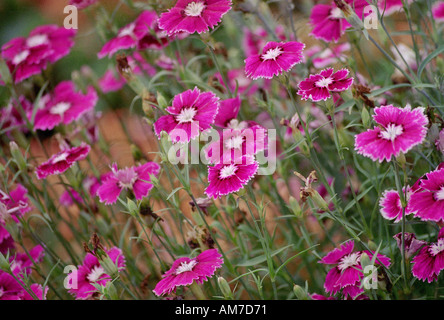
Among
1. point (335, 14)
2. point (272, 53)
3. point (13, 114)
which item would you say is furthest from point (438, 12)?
point (13, 114)

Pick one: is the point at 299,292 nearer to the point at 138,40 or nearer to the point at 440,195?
the point at 440,195

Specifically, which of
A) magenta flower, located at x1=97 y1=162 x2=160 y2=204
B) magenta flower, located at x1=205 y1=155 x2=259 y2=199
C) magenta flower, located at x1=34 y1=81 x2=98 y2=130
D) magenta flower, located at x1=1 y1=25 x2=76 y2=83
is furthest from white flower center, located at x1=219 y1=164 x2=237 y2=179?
magenta flower, located at x1=1 y1=25 x2=76 y2=83

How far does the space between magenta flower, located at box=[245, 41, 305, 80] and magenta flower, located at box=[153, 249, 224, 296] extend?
0.32 metres

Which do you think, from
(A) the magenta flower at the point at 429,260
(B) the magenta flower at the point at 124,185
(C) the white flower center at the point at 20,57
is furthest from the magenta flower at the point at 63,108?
(A) the magenta flower at the point at 429,260

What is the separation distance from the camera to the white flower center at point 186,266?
93cm

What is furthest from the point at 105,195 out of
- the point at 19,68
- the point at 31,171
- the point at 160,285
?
the point at 19,68

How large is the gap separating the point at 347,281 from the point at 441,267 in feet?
0.50

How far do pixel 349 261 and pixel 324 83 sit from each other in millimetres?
316

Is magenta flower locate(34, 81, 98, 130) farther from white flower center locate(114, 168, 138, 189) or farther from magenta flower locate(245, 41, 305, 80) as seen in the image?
magenta flower locate(245, 41, 305, 80)

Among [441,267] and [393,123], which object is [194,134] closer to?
[393,123]

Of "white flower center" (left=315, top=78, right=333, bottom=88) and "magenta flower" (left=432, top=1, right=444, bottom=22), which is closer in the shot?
"white flower center" (left=315, top=78, right=333, bottom=88)

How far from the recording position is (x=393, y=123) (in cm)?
85

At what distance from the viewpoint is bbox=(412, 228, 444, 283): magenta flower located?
35.2 inches

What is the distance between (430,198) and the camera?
34.7 inches
